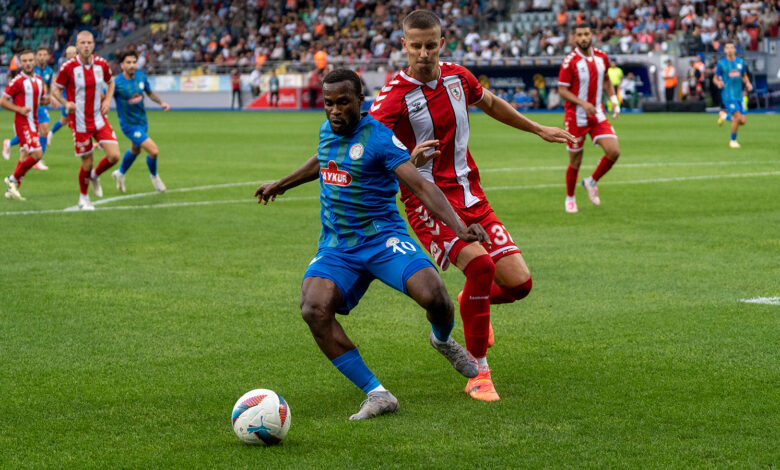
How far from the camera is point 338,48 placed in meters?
48.8

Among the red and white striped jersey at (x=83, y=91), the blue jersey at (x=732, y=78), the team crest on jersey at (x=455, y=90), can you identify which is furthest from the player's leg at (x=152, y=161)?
the blue jersey at (x=732, y=78)

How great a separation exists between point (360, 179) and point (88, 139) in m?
9.82

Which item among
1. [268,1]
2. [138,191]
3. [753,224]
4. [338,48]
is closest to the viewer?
[753,224]

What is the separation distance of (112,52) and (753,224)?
1970 inches

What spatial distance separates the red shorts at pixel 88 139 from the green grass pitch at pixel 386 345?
0.99m

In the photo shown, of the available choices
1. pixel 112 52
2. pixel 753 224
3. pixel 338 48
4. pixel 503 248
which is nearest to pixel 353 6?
pixel 338 48

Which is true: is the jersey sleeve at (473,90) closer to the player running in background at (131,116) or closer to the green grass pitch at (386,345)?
the green grass pitch at (386,345)

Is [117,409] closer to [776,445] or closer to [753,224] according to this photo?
[776,445]

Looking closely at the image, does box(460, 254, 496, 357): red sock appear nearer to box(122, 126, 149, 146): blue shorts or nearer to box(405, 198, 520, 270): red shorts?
box(405, 198, 520, 270): red shorts

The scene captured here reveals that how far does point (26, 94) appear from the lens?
1648cm

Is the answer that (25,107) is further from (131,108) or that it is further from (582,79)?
(582,79)

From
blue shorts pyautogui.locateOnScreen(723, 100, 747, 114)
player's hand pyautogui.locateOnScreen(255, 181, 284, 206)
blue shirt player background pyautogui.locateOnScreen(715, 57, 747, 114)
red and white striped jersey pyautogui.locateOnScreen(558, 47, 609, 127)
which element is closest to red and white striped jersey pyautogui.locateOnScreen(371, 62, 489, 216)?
player's hand pyautogui.locateOnScreen(255, 181, 284, 206)

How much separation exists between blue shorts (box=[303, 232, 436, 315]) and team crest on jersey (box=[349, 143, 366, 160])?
407mm

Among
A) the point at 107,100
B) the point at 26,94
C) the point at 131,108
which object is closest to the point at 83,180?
the point at 107,100
